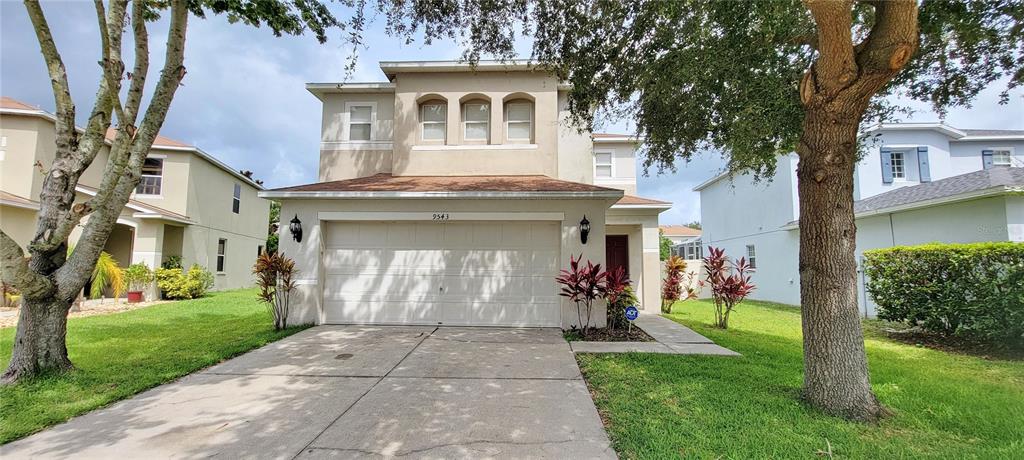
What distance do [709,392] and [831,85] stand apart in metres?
3.42

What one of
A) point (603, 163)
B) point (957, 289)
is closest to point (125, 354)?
point (603, 163)

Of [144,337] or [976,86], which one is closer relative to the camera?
[976,86]

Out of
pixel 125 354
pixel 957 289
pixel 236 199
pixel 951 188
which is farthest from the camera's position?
pixel 236 199

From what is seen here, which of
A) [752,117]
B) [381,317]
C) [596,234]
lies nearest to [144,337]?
[381,317]

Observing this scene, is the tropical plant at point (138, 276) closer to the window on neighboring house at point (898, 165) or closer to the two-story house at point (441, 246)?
the two-story house at point (441, 246)

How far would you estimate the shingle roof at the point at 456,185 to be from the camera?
325 inches

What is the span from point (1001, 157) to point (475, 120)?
66.1ft

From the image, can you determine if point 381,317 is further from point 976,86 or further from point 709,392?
point 976,86

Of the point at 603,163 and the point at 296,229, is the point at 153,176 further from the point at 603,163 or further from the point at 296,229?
the point at 603,163

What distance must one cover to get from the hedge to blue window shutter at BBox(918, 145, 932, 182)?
877 centimetres

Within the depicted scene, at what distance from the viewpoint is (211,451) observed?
3258 millimetres

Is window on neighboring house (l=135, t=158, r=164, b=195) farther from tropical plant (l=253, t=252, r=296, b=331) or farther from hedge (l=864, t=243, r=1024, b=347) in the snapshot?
hedge (l=864, t=243, r=1024, b=347)

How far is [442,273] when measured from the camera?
28.2 ft

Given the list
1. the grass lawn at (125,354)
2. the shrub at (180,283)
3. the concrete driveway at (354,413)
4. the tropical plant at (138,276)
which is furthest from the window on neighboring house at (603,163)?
the tropical plant at (138,276)
